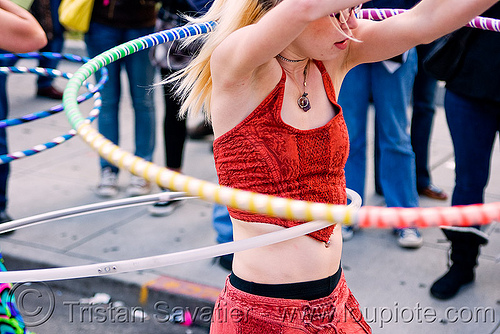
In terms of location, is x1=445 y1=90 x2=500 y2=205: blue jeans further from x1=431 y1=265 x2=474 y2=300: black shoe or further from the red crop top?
the red crop top

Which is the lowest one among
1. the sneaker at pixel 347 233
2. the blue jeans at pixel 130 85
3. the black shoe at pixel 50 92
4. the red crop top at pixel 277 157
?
the black shoe at pixel 50 92

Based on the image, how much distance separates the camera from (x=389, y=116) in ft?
13.2

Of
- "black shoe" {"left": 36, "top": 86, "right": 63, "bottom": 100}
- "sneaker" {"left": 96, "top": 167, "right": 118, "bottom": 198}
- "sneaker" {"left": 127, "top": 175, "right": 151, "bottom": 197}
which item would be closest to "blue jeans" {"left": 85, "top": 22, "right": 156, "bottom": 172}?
"sneaker" {"left": 96, "top": 167, "right": 118, "bottom": 198}

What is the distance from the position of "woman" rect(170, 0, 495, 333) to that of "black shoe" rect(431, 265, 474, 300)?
1.64 metres

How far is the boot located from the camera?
350cm

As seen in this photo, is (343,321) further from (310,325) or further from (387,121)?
(387,121)

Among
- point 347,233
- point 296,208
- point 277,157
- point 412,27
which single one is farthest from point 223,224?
point 296,208

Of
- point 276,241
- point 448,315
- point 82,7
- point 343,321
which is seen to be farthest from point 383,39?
point 82,7

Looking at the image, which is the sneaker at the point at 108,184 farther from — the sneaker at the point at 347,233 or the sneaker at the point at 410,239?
the sneaker at the point at 410,239

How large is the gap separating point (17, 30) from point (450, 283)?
269 centimetres

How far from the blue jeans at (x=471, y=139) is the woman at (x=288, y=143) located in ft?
4.75

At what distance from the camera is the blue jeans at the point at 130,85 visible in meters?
4.96

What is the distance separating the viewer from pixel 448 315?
11.2 feet

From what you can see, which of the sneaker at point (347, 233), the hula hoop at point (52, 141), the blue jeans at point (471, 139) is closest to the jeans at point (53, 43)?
the hula hoop at point (52, 141)
